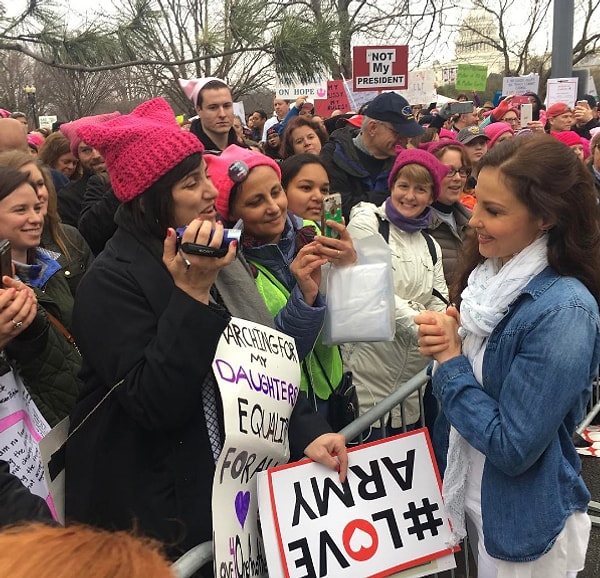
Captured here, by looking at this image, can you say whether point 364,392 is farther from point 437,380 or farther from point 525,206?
point 525,206

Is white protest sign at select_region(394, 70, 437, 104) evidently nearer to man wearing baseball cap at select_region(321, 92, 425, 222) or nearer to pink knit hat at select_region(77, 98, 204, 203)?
man wearing baseball cap at select_region(321, 92, 425, 222)

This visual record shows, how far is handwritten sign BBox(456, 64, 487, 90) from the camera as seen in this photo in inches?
503

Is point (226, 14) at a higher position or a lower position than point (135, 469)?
higher

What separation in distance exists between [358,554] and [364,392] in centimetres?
134

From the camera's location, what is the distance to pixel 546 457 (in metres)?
1.75

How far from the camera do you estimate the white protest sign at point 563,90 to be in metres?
9.98

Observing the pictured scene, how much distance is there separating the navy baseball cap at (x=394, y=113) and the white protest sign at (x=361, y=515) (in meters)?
2.86

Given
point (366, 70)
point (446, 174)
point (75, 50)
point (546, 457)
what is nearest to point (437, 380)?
point (546, 457)

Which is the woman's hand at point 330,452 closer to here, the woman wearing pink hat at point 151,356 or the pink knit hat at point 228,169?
the woman wearing pink hat at point 151,356

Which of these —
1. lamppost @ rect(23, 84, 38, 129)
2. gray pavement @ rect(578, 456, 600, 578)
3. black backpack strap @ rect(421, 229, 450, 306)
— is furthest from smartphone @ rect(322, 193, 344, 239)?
lamppost @ rect(23, 84, 38, 129)

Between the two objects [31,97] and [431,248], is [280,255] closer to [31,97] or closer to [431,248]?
[431,248]

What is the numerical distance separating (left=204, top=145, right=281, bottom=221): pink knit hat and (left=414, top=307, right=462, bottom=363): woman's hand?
3.00 ft

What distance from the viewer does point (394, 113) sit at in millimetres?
4445

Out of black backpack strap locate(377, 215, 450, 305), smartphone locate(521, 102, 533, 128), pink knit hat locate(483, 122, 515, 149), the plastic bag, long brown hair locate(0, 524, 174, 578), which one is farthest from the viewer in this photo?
smartphone locate(521, 102, 533, 128)
